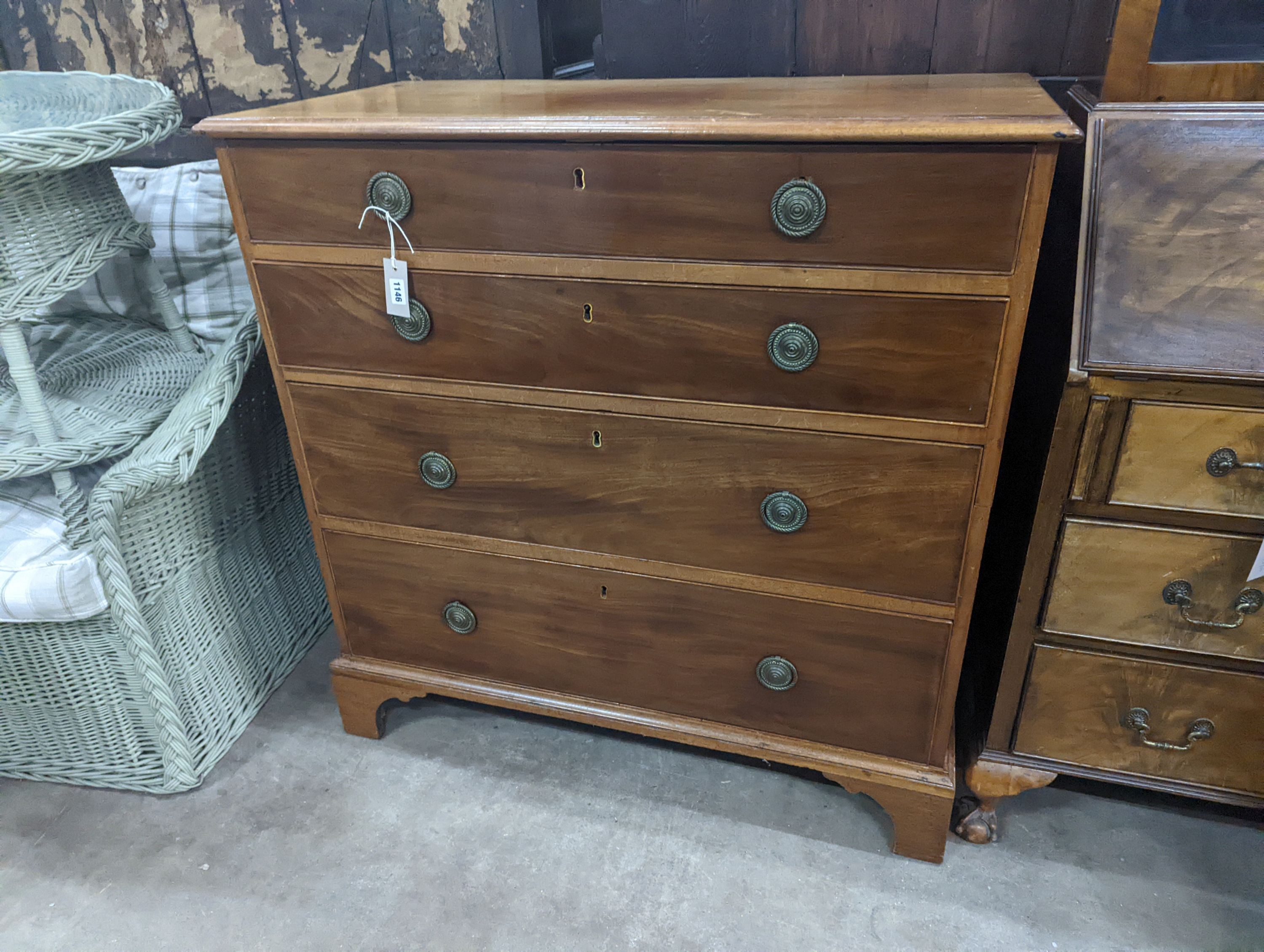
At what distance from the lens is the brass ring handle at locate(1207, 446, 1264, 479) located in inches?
39.4

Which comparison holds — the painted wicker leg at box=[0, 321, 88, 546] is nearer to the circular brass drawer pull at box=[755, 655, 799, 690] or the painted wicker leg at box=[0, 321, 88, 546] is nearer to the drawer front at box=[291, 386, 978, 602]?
the drawer front at box=[291, 386, 978, 602]

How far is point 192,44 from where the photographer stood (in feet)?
5.79

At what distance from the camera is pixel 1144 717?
123 centimetres

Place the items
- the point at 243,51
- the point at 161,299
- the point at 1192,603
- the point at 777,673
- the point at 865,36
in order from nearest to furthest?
the point at 1192,603 → the point at 777,673 → the point at 865,36 → the point at 161,299 → the point at 243,51

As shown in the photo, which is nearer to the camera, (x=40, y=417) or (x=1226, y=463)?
(x=1226, y=463)

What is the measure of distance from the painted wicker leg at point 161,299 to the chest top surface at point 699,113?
0.46 meters

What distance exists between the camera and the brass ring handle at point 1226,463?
1.00 meters

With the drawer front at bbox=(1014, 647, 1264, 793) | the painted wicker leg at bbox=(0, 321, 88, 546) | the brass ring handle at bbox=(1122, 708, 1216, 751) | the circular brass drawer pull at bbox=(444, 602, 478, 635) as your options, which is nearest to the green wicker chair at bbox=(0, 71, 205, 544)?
the painted wicker leg at bbox=(0, 321, 88, 546)

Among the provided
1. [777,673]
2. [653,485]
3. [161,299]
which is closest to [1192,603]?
[777,673]

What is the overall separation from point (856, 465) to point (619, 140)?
50 cm

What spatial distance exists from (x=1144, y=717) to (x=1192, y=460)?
1.39ft

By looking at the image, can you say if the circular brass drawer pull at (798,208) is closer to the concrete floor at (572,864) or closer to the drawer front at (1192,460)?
the drawer front at (1192,460)

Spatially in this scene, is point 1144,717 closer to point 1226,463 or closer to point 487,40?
point 1226,463

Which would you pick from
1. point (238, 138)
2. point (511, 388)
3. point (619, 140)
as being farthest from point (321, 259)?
point (619, 140)
